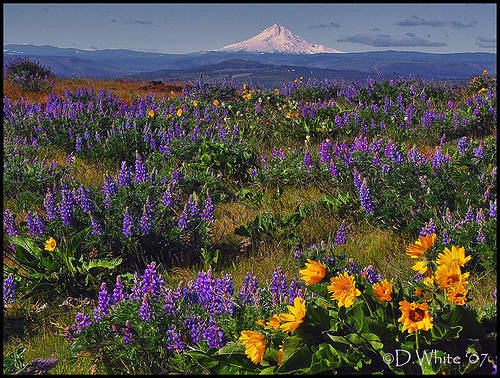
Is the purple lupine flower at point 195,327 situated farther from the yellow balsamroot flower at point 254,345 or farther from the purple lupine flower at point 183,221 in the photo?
the purple lupine flower at point 183,221

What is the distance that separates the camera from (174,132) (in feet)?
21.7

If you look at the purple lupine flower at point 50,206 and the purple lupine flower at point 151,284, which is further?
the purple lupine flower at point 50,206

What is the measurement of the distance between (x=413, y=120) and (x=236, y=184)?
3621 mm

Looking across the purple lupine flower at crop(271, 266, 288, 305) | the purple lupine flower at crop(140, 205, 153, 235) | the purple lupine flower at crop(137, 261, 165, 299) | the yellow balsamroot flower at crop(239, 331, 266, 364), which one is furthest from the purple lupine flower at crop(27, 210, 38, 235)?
the yellow balsamroot flower at crop(239, 331, 266, 364)

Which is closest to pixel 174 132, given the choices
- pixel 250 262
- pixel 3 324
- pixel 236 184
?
pixel 236 184

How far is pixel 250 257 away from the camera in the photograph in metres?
3.49

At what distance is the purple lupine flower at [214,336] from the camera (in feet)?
7.07

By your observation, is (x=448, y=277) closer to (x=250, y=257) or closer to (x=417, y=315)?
(x=417, y=315)

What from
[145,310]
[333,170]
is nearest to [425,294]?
[145,310]

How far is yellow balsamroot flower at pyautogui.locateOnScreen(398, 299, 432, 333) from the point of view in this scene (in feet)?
5.64

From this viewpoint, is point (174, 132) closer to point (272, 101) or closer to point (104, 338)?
point (272, 101)

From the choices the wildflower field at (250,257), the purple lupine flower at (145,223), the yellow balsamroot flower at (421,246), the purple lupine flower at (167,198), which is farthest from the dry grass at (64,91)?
the yellow balsamroot flower at (421,246)

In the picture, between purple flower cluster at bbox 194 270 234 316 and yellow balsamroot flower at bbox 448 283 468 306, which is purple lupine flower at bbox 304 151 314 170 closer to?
purple flower cluster at bbox 194 270 234 316

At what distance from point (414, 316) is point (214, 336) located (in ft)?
3.09
